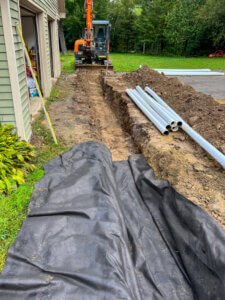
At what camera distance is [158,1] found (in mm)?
28234

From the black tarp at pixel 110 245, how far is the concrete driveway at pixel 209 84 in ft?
21.7

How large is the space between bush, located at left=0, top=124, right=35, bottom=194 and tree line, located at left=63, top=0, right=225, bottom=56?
23547 millimetres

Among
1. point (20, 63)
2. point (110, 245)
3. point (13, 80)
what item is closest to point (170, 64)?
point (20, 63)

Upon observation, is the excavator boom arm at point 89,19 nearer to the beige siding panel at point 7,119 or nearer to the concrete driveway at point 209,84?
the concrete driveway at point 209,84

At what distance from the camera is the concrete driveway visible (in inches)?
372

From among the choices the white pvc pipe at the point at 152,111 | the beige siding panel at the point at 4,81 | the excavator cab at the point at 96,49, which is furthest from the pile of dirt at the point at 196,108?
the excavator cab at the point at 96,49

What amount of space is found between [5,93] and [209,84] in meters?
9.56

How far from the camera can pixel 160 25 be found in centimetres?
2844

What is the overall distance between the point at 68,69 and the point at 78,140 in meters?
11.1

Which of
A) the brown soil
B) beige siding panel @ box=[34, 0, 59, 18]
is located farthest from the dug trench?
beige siding panel @ box=[34, 0, 59, 18]

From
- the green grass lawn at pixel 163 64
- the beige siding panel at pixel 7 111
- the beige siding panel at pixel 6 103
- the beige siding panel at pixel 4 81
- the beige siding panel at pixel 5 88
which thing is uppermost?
the beige siding panel at pixel 4 81

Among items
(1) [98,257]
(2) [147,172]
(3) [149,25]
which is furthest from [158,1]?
(1) [98,257]

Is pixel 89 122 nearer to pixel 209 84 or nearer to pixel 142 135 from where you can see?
pixel 142 135

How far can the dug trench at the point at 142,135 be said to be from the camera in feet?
11.2
